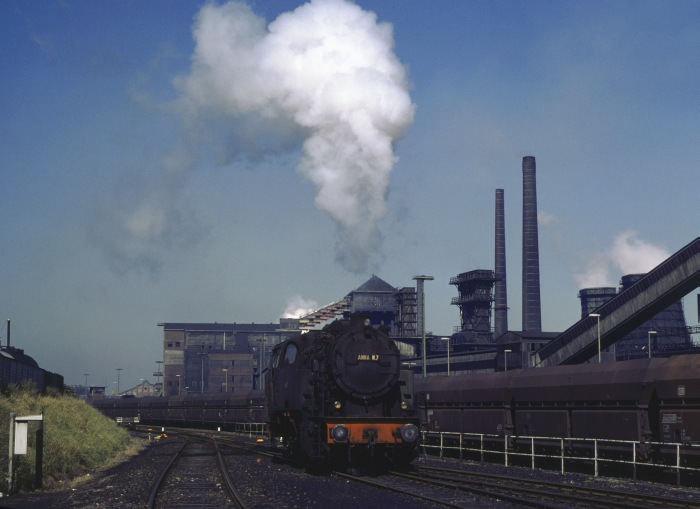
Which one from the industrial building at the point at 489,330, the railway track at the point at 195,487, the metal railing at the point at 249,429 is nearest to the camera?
the railway track at the point at 195,487

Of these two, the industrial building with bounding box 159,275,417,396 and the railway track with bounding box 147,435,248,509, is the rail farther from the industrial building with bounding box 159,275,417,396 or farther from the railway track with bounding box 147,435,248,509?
the industrial building with bounding box 159,275,417,396

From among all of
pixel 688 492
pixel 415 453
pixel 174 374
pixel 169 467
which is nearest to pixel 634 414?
pixel 688 492

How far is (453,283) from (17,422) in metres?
113

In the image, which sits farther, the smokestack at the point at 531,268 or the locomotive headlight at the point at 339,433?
the smokestack at the point at 531,268

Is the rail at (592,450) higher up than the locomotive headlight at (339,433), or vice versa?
the locomotive headlight at (339,433)

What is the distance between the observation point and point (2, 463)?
738 inches

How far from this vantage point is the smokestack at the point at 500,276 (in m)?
121

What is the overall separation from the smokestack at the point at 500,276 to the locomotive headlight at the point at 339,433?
339 feet

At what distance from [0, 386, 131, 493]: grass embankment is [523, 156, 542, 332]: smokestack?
7513 cm

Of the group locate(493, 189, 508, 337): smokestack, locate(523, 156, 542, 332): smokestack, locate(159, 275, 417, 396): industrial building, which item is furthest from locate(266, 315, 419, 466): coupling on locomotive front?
locate(159, 275, 417, 396): industrial building

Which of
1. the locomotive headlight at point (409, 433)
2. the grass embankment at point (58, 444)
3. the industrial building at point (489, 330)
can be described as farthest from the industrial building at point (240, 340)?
the locomotive headlight at point (409, 433)

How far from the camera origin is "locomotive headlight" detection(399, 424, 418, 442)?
21.0m

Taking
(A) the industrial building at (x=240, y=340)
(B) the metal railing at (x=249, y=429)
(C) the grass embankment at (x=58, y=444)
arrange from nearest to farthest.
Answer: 1. (C) the grass embankment at (x=58, y=444)
2. (B) the metal railing at (x=249, y=429)
3. (A) the industrial building at (x=240, y=340)

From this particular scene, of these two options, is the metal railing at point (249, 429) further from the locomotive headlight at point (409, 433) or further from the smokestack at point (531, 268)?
the smokestack at point (531, 268)
